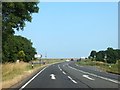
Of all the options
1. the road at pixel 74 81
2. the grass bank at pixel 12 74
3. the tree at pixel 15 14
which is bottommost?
the road at pixel 74 81

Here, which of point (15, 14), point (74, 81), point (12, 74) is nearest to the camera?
Result: point (74, 81)

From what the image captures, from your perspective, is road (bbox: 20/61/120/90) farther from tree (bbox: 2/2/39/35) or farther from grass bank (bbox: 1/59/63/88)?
tree (bbox: 2/2/39/35)

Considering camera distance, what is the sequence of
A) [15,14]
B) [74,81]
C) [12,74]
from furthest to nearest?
[12,74] → [15,14] → [74,81]

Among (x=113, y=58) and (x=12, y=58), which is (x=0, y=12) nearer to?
(x=12, y=58)

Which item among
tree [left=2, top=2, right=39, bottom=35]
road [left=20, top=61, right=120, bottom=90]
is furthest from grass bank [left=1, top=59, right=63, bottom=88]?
tree [left=2, top=2, right=39, bottom=35]

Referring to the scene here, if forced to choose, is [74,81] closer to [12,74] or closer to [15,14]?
[15,14]

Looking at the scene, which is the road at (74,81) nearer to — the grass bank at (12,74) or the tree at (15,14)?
the grass bank at (12,74)

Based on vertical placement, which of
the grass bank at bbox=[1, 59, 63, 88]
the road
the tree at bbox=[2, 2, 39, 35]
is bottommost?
the road

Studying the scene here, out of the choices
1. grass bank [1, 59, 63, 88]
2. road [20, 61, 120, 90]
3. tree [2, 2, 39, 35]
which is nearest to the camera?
road [20, 61, 120, 90]

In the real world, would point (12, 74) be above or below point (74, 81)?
above

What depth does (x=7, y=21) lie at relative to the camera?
24.4m

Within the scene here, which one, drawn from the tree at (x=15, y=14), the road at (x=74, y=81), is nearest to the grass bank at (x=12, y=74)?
the road at (x=74, y=81)

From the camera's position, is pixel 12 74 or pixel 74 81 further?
pixel 12 74

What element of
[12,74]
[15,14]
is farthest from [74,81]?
[12,74]
